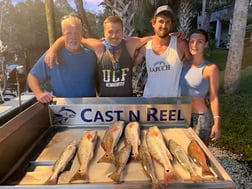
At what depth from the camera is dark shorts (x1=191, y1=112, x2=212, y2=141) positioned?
2.45 m

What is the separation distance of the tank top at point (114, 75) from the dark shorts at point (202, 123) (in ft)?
2.66

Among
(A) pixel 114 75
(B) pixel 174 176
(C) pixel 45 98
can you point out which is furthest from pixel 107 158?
(A) pixel 114 75

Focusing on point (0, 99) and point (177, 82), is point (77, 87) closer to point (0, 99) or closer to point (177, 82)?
point (177, 82)

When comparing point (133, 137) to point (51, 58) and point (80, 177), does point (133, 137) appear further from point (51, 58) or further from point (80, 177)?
point (51, 58)

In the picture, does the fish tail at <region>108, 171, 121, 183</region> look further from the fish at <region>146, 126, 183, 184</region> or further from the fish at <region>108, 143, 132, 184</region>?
the fish at <region>146, 126, 183, 184</region>

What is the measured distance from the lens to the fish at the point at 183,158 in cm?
135

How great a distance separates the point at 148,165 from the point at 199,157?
338 millimetres

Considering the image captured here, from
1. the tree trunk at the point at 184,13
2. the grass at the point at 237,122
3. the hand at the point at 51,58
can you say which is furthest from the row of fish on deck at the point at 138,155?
the tree trunk at the point at 184,13

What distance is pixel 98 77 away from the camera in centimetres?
268

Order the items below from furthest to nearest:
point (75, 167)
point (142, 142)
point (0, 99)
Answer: point (0, 99) < point (142, 142) < point (75, 167)

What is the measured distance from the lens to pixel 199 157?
150 centimetres

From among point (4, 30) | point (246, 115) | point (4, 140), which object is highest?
point (4, 30)

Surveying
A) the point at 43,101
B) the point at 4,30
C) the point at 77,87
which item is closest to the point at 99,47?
the point at 77,87

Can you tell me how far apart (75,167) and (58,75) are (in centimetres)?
A: 136
